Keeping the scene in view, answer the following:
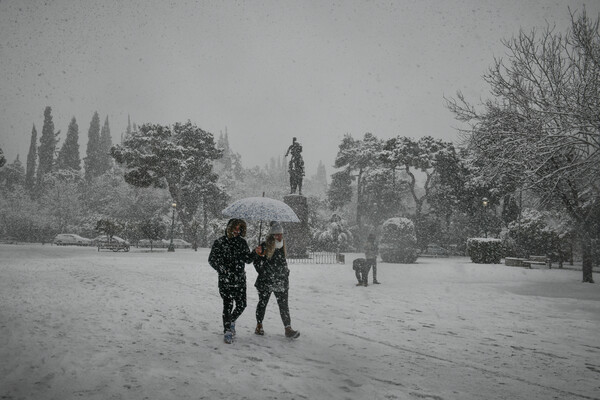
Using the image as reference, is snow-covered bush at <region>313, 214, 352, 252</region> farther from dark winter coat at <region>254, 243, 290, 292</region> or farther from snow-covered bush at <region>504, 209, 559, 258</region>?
dark winter coat at <region>254, 243, 290, 292</region>

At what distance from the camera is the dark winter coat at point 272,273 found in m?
5.22

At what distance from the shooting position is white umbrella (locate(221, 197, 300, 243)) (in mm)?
6693

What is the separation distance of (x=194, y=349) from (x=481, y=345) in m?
3.97

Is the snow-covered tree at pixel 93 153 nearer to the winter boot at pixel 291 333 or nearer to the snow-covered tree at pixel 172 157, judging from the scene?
the snow-covered tree at pixel 172 157

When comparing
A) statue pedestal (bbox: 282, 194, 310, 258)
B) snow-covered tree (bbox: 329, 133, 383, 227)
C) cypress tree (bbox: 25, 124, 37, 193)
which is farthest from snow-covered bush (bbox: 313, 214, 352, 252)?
cypress tree (bbox: 25, 124, 37, 193)

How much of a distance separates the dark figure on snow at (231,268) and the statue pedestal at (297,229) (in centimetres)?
1377

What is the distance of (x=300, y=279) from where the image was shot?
40.7 ft

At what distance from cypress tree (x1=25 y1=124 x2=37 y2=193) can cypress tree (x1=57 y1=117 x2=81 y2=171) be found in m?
5.86

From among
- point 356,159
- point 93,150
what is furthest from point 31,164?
Result: point 356,159

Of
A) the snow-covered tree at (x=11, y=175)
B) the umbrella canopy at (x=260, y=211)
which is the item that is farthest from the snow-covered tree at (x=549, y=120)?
the snow-covered tree at (x=11, y=175)

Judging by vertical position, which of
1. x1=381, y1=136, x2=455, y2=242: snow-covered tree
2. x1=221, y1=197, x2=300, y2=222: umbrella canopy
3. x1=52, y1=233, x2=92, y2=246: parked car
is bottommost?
x1=52, y1=233, x2=92, y2=246: parked car

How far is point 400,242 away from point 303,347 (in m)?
17.6

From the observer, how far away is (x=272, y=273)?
17.2ft

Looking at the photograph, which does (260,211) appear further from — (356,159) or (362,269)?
(356,159)
